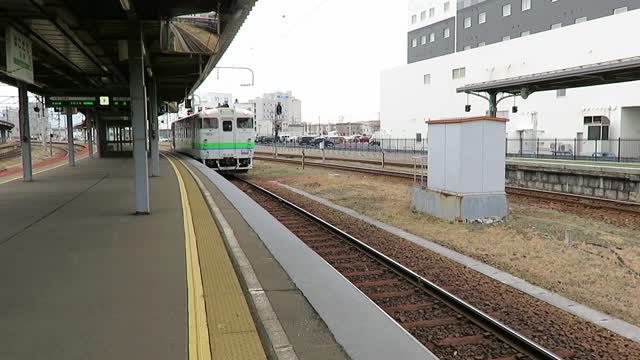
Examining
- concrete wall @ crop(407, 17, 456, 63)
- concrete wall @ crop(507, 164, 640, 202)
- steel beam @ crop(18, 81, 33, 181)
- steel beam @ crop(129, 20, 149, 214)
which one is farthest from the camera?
concrete wall @ crop(407, 17, 456, 63)

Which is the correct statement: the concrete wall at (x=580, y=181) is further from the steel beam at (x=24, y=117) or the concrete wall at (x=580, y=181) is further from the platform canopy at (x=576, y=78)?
the steel beam at (x=24, y=117)

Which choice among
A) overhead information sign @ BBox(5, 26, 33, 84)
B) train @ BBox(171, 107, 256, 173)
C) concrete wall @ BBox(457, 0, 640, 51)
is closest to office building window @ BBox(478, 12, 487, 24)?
concrete wall @ BBox(457, 0, 640, 51)

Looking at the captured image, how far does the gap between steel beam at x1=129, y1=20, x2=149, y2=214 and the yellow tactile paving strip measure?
2167 millimetres

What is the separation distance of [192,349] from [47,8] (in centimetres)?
698

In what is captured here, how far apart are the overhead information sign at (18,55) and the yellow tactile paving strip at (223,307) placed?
13.3 ft

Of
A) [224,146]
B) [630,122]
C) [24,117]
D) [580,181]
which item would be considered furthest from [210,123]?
[630,122]

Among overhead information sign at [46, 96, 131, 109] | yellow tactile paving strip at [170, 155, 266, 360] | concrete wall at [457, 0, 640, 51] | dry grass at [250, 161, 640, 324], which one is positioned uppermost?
concrete wall at [457, 0, 640, 51]

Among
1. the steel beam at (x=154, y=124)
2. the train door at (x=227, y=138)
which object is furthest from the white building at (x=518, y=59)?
the steel beam at (x=154, y=124)

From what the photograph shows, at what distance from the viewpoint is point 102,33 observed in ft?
33.3

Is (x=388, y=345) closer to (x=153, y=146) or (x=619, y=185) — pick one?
(x=619, y=185)

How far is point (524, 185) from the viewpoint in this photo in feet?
60.1

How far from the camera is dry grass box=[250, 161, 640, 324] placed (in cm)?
643

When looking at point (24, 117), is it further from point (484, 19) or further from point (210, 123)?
point (484, 19)

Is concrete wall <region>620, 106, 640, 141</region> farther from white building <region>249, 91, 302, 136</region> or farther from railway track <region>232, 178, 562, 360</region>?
white building <region>249, 91, 302, 136</region>
